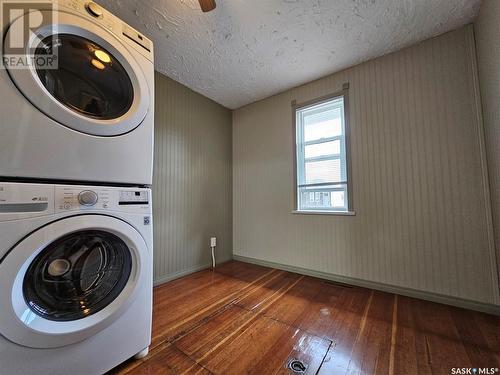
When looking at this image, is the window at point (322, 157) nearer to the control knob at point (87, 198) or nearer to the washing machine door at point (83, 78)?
the washing machine door at point (83, 78)

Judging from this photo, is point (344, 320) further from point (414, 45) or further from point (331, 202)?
point (414, 45)

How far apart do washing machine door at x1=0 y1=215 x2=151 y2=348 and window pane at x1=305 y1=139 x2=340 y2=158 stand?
1990 mm

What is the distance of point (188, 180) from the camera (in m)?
2.44

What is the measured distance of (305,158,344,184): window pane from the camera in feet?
7.20

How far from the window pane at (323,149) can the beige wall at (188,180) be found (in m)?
1.20

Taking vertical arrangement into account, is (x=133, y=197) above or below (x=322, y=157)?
below

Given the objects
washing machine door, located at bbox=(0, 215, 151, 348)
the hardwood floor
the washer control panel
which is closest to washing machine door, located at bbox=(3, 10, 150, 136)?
the washer control panel

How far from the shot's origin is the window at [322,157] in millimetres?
2170

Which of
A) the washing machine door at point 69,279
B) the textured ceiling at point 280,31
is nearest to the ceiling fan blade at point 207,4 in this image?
the textured ceiling at point 280,31

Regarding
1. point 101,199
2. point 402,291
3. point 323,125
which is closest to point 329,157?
point 323,125

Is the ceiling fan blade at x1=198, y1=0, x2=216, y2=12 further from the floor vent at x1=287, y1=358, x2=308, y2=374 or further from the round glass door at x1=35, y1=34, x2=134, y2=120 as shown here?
the floor vent at x1=287, y1=358, x2=308, y2=374

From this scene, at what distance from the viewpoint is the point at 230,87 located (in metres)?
2.48

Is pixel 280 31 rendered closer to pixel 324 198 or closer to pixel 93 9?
pixel 93 9

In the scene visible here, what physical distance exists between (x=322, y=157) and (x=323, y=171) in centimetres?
16
